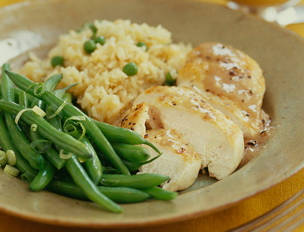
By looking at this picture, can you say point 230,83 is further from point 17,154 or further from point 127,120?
point 17,154

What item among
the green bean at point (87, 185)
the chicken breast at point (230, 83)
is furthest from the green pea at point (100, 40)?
the green bean at point (87, 185)

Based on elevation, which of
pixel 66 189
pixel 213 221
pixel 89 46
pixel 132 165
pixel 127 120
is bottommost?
pixel 213 221

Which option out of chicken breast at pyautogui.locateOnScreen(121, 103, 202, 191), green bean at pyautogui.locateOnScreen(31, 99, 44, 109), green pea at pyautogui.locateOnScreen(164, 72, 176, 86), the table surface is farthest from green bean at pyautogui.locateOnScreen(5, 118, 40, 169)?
green pea at pyautogui.locateOnScreen(164, 72, 176, 86)

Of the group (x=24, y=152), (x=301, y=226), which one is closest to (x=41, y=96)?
(x=24, y=152)

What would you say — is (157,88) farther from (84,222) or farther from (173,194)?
(84,222)

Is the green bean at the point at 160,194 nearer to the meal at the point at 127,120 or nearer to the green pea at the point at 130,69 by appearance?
the meal at the point at 127,120

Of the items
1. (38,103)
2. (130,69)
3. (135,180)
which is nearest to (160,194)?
(135,180)

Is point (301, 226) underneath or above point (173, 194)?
underneath
